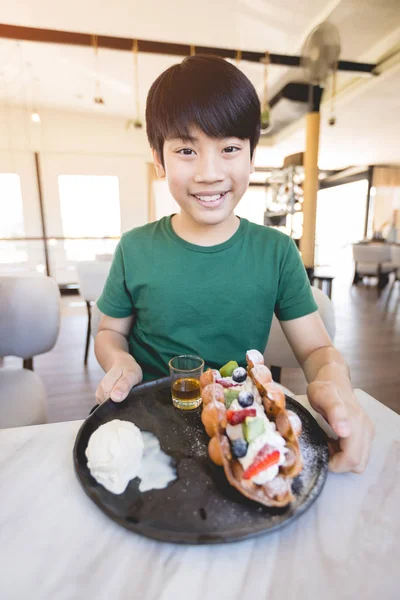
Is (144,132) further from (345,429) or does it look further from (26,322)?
(345,429)

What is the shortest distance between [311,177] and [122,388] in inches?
198

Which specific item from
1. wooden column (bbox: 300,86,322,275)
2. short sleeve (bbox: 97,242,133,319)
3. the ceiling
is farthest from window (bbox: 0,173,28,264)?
short sleeve (bbox: 97,242,133,319)

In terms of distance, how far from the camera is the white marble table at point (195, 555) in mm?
407

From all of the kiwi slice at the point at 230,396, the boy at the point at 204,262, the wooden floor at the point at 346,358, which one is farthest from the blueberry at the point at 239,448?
the wooden floor at the point at 346,358

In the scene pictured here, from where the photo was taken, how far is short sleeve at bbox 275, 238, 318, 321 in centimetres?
104

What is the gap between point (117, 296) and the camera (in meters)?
1.12

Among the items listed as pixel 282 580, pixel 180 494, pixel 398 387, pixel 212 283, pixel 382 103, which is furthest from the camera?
pixel 382 103

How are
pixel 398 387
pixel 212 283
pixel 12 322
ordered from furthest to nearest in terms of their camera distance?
pixel 398 387
pixel 12 322
pixel 212 283

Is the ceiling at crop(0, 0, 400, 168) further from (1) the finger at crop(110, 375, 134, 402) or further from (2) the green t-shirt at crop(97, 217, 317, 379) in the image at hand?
(1) the finger at crop(110, 375, 134, 402)

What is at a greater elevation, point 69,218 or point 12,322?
point 69,218

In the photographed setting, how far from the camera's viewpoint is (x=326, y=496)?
55 centimetres

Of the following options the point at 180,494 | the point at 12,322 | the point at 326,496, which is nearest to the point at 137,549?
the point at 180,494

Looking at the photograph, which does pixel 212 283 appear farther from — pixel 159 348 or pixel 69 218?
pixel 69 218

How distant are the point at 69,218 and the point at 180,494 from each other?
772 cm
